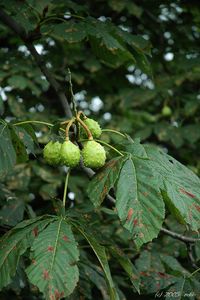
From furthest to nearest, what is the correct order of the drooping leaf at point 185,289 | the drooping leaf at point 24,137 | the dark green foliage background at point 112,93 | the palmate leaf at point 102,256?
1. the dark green foliage background at point 112,93
2. the drooping leaf at point 185,289
3. the drooping leaf at point 24,137
4. the palmate leaf at point 102,256

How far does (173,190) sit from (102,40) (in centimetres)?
108

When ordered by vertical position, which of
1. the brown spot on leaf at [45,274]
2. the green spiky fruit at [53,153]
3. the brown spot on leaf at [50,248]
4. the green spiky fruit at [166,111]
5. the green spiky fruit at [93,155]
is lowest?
the green spiky fruit at [166,111]

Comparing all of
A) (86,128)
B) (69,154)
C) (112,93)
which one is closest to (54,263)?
(69,154)

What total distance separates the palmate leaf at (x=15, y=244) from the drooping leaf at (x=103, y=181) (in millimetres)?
201

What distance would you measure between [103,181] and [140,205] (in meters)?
0.18

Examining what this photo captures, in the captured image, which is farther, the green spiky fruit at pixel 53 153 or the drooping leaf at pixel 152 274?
the drooping leaf at pixel 152 274

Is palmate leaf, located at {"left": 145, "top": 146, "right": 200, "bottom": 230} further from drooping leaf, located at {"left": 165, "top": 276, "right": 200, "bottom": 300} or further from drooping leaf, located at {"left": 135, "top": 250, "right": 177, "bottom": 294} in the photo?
drooping leaf, located at {"left": 135, "top": 250, "right": 177, "bottom": 294}

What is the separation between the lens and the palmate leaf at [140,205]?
4.99ft

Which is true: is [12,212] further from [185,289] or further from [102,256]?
[102,256]

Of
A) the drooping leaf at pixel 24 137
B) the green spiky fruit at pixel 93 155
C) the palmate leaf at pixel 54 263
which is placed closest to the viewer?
the palmate leaf at pixel 54 263

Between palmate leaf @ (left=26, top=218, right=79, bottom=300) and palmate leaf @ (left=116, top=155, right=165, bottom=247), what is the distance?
8.3 inches

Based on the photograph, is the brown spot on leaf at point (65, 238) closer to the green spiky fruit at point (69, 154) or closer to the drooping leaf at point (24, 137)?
the green spiky fruit at point (69, 154)

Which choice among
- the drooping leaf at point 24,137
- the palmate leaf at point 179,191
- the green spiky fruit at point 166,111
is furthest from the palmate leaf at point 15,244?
the green spiky fruit at point 166,111

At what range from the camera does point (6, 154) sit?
5.71 feet
